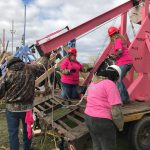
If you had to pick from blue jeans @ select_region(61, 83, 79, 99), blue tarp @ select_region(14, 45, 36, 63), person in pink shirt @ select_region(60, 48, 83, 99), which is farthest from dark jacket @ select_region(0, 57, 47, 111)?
blue tarp @ select_region(14, 45, 36, 63)

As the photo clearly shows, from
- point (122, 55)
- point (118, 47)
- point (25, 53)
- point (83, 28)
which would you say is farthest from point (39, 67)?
point (25, 53)

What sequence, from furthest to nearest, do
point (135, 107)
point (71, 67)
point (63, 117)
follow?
1. point (71, 67)
2. point (135, 107)
3. point (63, 117)

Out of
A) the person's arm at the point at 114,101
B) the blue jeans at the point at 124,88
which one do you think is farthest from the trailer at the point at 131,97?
the person's arm at the point at 114,101

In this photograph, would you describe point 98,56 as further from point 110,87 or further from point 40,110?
point 110,87

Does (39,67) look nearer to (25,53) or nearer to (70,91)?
(70,91)

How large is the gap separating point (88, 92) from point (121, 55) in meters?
2.46

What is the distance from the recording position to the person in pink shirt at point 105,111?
468 cm

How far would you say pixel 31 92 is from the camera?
620 cm

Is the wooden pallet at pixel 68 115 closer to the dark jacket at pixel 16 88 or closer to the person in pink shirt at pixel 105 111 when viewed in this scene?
the dark jacket at pixel 16 88

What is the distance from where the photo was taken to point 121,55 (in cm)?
731

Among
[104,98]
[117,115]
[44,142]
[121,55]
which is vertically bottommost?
[44,142]

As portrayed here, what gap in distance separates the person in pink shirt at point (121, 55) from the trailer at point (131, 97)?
353mm

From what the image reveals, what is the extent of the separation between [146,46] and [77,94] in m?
2.01

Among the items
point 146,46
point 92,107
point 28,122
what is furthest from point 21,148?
point 146,46
